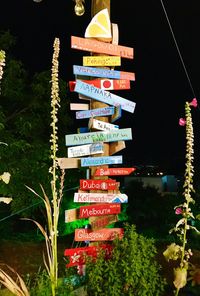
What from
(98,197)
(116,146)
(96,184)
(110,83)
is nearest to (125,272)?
(98,197)

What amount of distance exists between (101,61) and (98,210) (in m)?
1.54

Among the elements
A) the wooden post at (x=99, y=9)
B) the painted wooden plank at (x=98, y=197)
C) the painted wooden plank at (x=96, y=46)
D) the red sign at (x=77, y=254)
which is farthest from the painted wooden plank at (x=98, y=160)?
the painted wooden plank at (x=96, y=46)

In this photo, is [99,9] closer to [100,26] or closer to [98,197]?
[100,26]

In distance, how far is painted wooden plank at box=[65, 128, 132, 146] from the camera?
4727 mm

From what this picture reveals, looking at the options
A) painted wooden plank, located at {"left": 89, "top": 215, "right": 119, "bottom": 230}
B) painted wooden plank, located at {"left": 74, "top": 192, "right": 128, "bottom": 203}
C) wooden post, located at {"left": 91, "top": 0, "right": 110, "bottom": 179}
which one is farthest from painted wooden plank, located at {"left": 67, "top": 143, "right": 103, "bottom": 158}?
painted wooden plank, located at {"left": 89, "top": 215, "right": 119, "bottom": 230}

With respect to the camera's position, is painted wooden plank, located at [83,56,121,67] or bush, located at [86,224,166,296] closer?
bush, located at [86,224,166,296]

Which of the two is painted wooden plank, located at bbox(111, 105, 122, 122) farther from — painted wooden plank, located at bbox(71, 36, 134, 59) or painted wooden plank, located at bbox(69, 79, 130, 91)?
painted wooden plank, located at bbox(71, 36, 134, 59)

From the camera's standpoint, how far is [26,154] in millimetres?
7453

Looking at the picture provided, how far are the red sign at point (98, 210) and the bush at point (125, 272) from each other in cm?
64

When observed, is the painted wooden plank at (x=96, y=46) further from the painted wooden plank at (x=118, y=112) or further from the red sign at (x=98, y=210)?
the red sign at (x=98, y=210)

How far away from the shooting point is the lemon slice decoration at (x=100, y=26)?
15.8 ft

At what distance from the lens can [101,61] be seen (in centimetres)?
482

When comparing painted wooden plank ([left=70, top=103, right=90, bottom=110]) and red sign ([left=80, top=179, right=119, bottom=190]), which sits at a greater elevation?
painted wooden plank ([left=70, top=103, right=90, bottom=110])

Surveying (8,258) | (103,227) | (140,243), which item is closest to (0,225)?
(8,258)
